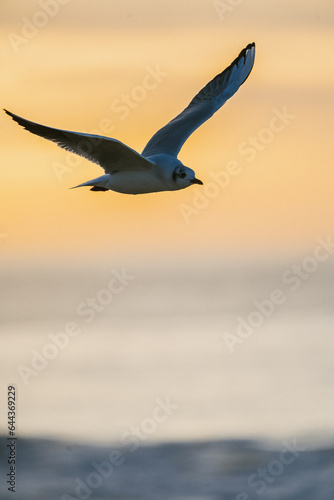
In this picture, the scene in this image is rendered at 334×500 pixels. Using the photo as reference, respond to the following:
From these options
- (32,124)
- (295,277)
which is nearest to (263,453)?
(32,124)

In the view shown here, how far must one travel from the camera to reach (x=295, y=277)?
18.8 meters

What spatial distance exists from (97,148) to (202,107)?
6.47 ft

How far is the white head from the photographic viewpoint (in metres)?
8.55

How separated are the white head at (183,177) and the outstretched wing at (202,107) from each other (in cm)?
71

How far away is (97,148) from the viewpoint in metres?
8.38

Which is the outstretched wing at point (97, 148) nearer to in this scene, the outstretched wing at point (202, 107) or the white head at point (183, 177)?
the white head at point (183, 177)

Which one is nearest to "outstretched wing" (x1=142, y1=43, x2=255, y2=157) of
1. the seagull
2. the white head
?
the seagull

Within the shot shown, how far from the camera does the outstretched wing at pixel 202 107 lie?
9500 mm

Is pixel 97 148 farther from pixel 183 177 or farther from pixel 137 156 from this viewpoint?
pixel 183 177

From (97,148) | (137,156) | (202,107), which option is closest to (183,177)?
(137,156)

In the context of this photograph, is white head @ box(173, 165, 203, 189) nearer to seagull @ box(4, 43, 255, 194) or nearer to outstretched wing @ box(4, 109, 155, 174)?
seagull @ box(4, 43, 255, 194)

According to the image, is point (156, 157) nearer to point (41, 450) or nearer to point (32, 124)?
point (32, 124)

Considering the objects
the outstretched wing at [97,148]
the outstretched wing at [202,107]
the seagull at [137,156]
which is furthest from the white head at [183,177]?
the outstretched wing at [202,107]

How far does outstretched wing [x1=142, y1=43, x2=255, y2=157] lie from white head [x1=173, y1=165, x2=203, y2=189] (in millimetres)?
706
